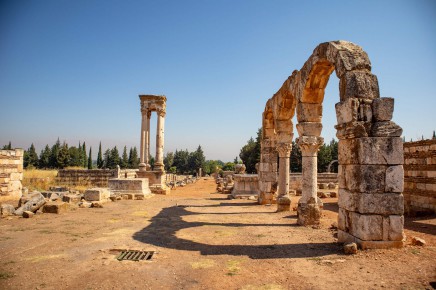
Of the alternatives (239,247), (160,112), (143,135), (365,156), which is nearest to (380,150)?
(365,156)

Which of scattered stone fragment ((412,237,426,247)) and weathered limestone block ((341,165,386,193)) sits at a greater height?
weathered limestone block ((341,165,386,193))

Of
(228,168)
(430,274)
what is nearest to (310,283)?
(430,274)

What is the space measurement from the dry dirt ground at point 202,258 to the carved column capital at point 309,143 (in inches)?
93.2

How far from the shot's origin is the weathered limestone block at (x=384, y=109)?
5734mm

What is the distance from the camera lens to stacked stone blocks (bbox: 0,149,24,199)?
1319cm

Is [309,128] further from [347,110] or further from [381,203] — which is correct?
[381,203]

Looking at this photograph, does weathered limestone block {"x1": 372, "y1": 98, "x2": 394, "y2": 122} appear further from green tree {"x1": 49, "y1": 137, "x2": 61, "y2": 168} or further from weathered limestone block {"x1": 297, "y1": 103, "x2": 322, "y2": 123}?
green tree {"x1": 49, "y1": 137, "x2": 61, "y2": 168}

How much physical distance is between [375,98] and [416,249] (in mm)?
3215

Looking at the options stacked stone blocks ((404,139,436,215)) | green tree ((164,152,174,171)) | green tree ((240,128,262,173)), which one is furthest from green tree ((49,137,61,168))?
stacked stone blocks ((404,139,436,215))

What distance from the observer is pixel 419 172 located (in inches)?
432

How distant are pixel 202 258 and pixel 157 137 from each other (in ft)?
57.0

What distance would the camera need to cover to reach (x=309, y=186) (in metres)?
8.88

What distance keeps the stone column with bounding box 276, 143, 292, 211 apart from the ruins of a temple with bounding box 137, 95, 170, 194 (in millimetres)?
11632

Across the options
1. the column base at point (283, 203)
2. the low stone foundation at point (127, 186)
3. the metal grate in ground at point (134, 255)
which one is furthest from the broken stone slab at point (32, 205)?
the column base at point (283, 203)
